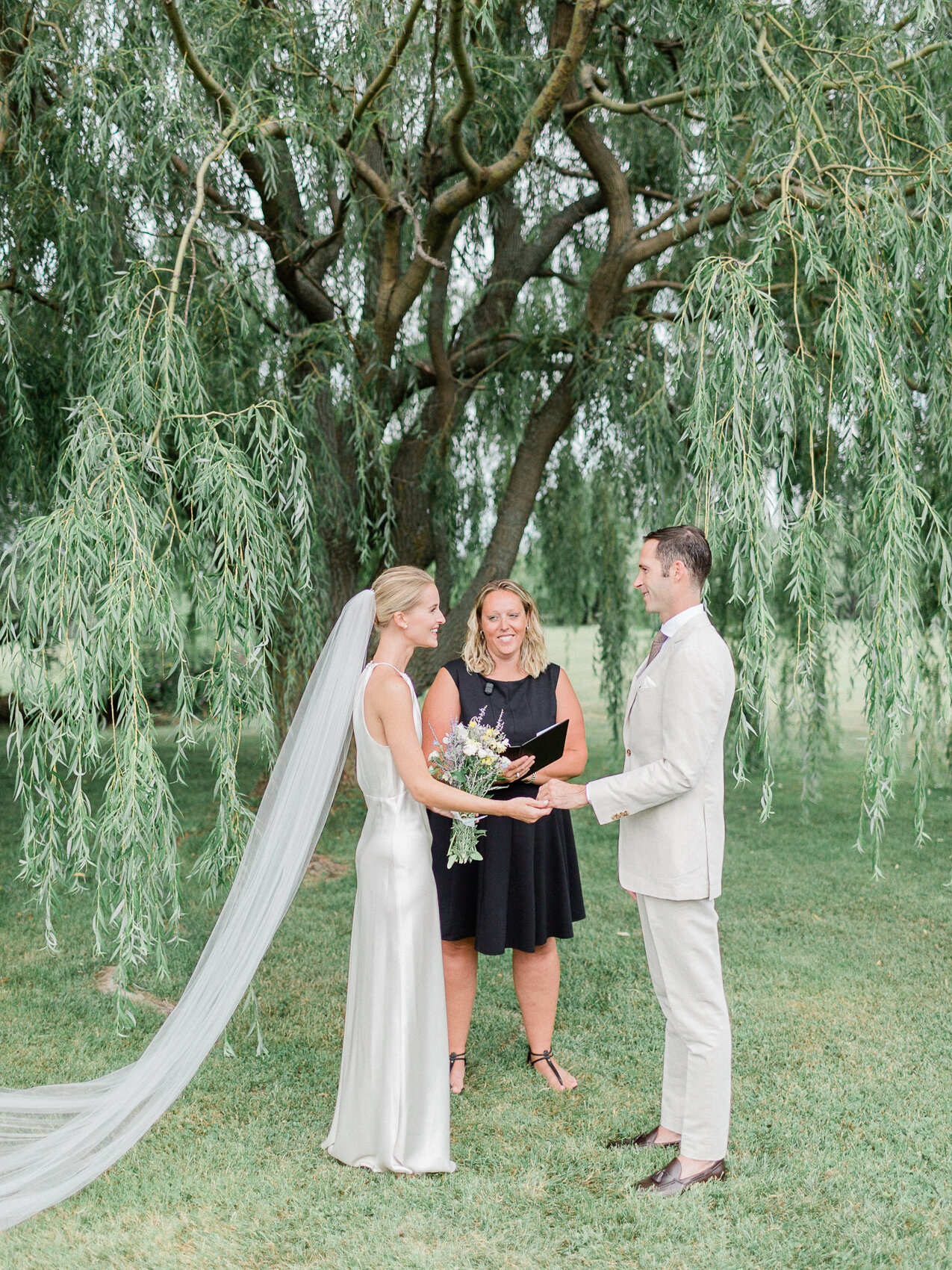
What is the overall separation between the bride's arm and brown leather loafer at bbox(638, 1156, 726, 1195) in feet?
3.51

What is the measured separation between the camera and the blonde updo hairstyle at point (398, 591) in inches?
120

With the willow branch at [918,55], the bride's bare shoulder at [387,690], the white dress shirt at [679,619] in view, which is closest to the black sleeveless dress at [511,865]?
the bride's bare shoulder at [387,690]

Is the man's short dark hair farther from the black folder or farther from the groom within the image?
the black folder

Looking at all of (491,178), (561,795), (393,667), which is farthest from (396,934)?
(491,178)

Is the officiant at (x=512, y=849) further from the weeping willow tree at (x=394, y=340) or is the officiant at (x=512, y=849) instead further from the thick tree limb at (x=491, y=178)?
the thick tree limb at (x=491, y=178)

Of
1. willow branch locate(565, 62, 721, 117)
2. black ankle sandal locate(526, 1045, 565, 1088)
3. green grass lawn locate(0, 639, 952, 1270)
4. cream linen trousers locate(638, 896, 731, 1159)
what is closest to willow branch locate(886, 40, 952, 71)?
willow branch locate(565, 62, 721, 117)

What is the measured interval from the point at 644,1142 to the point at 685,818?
105 centimetres

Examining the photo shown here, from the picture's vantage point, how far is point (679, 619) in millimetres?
2812

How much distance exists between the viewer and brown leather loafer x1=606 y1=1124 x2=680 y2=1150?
308 centimetres

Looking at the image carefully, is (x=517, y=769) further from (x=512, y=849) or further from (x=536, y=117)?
(x=536, y=117)

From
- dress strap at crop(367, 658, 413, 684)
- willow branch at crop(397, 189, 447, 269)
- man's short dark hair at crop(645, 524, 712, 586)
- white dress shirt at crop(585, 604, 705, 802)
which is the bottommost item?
dress strap at crop(367, 658, 413, 684)

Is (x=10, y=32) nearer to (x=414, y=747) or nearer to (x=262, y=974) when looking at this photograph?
(x=414, y=747)

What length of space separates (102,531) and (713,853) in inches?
79.0

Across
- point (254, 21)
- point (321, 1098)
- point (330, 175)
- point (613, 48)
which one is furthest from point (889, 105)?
point (321, 1098)
